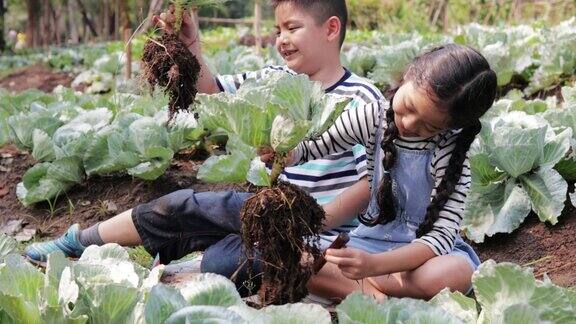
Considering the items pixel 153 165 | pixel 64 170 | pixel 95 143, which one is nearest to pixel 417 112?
pixel 153 165

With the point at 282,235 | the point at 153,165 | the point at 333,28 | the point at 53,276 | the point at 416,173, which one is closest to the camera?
the point at 53,276

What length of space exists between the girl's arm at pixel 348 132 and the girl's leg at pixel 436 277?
1.54ft

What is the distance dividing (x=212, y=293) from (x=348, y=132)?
972 mm

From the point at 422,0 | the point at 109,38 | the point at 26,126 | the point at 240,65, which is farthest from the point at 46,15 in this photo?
the point at 26,126

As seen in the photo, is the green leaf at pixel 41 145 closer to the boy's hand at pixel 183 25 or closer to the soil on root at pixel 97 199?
the soil on root at pixel 97 199

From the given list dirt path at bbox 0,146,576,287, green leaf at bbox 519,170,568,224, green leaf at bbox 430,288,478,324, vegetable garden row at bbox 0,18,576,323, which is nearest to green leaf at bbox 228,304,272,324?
vegetable garden row at bbox 0,18,576,323

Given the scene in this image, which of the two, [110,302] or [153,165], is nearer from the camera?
[110,302]

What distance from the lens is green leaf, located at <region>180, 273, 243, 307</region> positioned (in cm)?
192

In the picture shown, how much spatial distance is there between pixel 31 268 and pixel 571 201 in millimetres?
2522

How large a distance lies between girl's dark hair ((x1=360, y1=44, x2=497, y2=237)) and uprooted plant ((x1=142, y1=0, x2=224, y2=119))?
797mm

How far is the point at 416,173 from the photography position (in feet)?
9.34

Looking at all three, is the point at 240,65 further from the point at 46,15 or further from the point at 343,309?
the point at 46,15

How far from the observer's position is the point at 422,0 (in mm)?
18062

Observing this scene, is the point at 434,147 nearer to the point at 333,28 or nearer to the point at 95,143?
the point at 333,28
